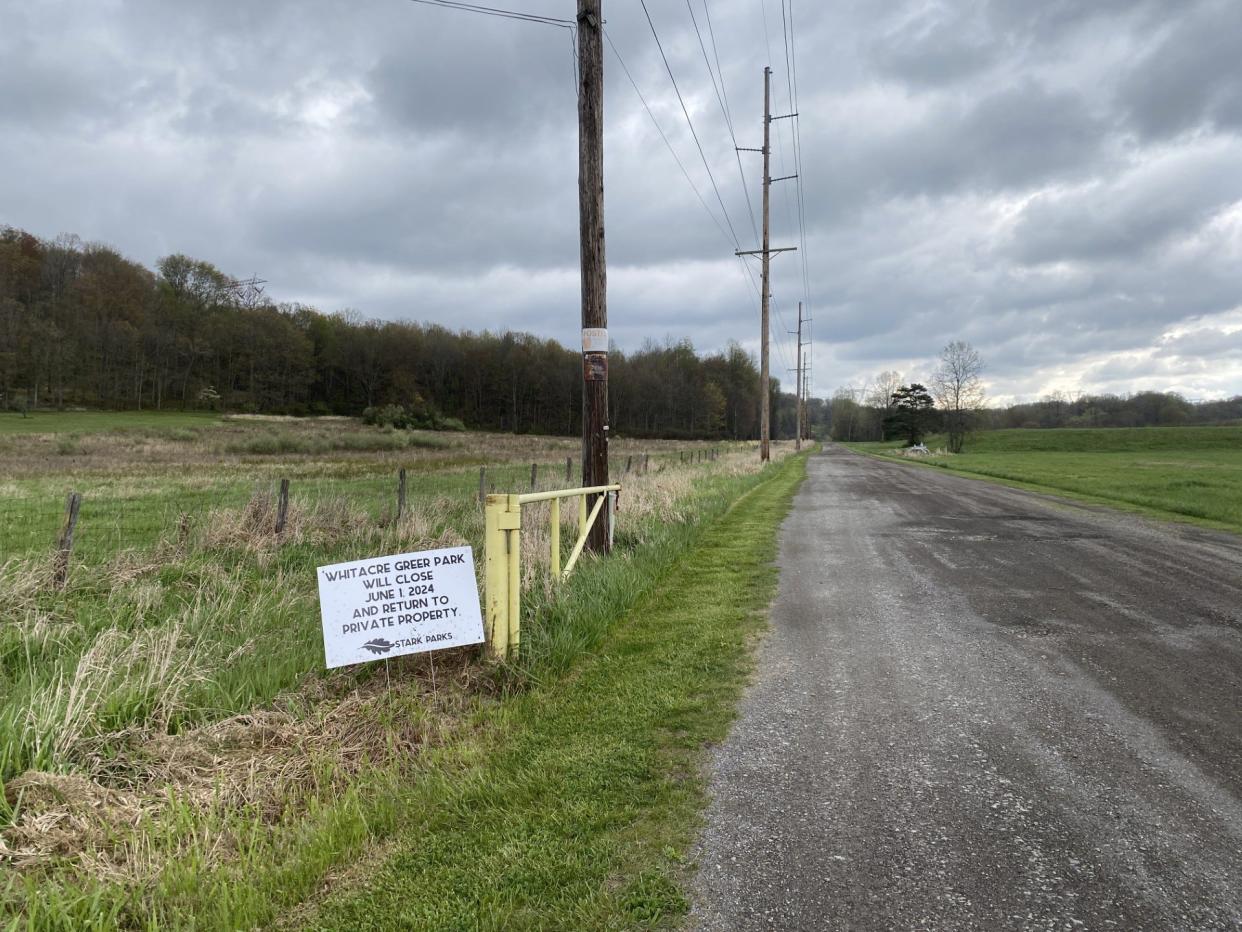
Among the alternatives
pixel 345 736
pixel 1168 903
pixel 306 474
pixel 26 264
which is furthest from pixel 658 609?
pixel 26 264

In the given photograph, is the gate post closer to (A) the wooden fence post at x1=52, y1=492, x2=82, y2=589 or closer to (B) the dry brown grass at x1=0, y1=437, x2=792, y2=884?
(B) the dry brown grass at x1=0, y1=437, x2=792, y2=884

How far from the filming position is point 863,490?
1841cm

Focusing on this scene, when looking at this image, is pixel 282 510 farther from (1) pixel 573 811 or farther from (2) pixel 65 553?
(1) pixel 573 811

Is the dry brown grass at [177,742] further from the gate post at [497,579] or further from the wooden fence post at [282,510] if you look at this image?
the wooden fence post at [282,510]

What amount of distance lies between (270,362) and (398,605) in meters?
93.1

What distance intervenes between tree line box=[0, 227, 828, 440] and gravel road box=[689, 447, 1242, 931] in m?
77.0

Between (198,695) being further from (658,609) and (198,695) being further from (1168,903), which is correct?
(1168,903)

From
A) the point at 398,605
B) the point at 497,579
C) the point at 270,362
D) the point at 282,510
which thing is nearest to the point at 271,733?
the point at 398,605

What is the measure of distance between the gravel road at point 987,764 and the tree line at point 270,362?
7701 centimetres

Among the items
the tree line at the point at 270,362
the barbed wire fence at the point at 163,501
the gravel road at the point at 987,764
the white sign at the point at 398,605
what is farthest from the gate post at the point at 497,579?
the tree line at the point at 270,362

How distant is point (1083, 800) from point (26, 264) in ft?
323

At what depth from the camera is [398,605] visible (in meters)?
4.04

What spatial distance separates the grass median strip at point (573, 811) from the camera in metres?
2.24

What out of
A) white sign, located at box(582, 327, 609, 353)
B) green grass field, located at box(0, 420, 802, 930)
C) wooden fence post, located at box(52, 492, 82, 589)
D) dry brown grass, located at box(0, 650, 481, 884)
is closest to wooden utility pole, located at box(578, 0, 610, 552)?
white sign, located at box(582, 327, 609, 353)
